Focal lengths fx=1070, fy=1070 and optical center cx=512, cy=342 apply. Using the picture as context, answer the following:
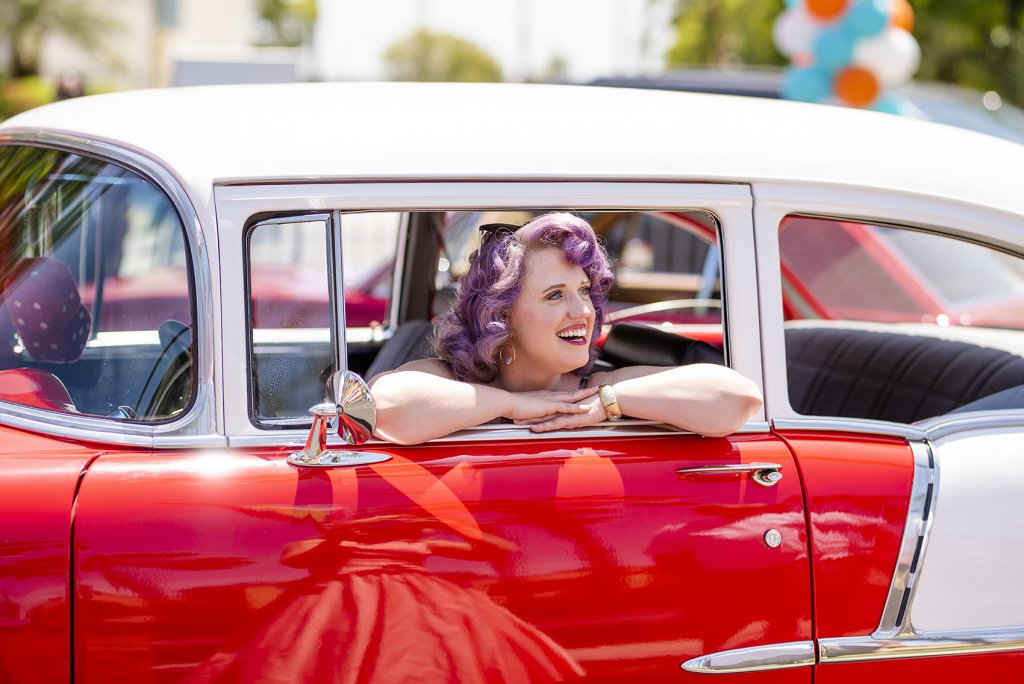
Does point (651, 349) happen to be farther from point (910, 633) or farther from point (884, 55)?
point (884, 55)

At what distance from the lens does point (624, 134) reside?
7.72ft

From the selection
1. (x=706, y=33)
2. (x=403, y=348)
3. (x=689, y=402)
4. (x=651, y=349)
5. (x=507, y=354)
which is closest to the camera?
(x=689, y=402)

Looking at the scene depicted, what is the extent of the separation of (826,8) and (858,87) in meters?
0.67

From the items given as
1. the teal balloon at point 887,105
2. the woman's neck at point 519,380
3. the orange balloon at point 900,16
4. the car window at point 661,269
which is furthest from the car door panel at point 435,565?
the orange balloon at point 900,16

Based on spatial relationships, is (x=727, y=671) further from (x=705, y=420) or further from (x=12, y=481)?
(x=12, y=481)

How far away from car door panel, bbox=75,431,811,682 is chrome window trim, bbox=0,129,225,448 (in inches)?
2.0

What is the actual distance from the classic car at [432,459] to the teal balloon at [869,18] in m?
5.02

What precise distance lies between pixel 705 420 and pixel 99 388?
4.15 feet

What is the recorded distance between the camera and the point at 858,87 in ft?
23.6

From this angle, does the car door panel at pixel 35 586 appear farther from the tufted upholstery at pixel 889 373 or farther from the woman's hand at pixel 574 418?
the tufted upholstery at pixel 889 373

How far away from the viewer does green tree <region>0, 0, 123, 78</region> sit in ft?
66.0

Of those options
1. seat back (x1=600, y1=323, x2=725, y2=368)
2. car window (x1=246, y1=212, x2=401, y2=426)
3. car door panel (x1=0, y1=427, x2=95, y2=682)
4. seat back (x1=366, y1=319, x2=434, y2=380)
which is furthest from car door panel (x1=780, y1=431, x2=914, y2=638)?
car door panel (x1=0, y1=427, x2=95, y2=682)

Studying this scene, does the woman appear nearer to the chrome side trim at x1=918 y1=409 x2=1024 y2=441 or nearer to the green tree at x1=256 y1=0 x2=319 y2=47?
the chrome side trim at x1=918 y1=409 x2=1024 y2=441

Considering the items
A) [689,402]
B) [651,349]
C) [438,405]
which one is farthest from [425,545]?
[651,349]
